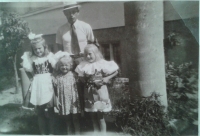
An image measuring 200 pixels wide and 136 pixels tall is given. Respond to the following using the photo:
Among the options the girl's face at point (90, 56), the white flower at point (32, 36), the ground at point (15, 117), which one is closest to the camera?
the girl's face at point (90, 56)

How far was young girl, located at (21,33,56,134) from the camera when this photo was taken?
200cm

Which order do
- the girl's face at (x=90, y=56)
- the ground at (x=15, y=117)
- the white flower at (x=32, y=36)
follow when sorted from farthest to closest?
the ground at (x=15, y=117), the white flower at (x=32, y=36), the girl's face at (x=90, y=56)

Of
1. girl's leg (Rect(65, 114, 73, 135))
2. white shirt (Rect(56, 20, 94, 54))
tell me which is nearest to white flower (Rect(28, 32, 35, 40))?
white shirt (Rect(56, 20, 94, 54))

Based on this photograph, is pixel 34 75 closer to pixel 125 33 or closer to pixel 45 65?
pixel 45 65

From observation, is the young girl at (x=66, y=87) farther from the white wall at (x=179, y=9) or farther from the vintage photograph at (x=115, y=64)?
the white wall at (x=179, y=9)

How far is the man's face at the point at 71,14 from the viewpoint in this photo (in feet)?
6.45

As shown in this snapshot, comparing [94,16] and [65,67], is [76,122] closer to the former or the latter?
[65,67]

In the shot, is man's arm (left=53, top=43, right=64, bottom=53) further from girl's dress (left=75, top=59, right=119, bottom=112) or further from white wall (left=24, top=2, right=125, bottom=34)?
girl's dress (left=75, top=59, right=119, bottom=112)

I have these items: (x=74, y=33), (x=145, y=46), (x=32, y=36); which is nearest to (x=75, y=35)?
(x=74, y=33)

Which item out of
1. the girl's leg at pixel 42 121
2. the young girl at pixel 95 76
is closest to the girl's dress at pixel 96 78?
the young girl at pixel 95 76

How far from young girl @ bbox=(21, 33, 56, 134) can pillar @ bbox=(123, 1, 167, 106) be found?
731mm

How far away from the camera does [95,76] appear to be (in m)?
1.94

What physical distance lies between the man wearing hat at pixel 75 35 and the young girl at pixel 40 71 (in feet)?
0.58

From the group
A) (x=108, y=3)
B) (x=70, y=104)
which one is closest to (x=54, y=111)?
(x=70, y=104)
